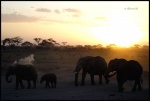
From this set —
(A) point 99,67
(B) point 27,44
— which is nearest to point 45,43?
(B) point 27,44

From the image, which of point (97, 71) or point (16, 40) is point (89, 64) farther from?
point (16, 40)

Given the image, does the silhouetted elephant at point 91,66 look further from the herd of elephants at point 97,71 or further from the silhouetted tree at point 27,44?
the silhouetted tree at point 27,44

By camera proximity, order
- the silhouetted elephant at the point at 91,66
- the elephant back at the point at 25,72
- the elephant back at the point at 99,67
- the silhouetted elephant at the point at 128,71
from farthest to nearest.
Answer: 1. the elephant back at the point at 99,67
2. the silhouetted elephant at the point at 91,66
3. the elephant back at the point at 25,72
4. the silhouetted elephant at the point at 128,71

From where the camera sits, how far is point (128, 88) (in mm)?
18625

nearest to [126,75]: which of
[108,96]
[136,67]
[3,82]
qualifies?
[136,67]

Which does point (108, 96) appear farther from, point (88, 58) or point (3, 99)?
point (88, 58)

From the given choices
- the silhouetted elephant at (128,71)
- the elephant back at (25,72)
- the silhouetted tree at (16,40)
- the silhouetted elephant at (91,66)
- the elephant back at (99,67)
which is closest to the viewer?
the silhouetted elephant at (128,71)

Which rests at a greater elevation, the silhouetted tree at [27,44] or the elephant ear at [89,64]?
the silhouetted tree at [27,44]

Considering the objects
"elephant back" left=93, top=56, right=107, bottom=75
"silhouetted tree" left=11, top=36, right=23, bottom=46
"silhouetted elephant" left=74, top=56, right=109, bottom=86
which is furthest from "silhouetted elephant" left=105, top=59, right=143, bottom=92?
"silhouetted tree" left=11, top=36, right=23, bottom=46

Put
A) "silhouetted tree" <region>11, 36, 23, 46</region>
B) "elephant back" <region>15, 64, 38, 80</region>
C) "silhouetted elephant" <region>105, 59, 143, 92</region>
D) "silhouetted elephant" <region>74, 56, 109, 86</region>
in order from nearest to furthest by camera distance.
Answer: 1. "silhouetted elephant" <region>105, 59, 143, 92</region>
2. "elephant back" <region>15, 64, 38, 80</region>
3. "silhouetted elephant" <region>74, 56, 109, 86</region>
4. "silhouetted tree" <region>11, 36, 23, 46</region>

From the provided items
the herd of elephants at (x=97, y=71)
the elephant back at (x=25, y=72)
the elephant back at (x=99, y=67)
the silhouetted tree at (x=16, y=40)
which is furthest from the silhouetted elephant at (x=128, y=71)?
the silhouetted tree at (x=16, y=40)

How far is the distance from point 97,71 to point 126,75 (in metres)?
4.56

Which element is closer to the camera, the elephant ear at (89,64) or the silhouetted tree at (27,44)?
the elephant ear at (89,64)

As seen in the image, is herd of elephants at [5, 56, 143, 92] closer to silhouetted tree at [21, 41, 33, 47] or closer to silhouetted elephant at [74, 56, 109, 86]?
silhouetted elephant at [74, 56, 109, 86]
